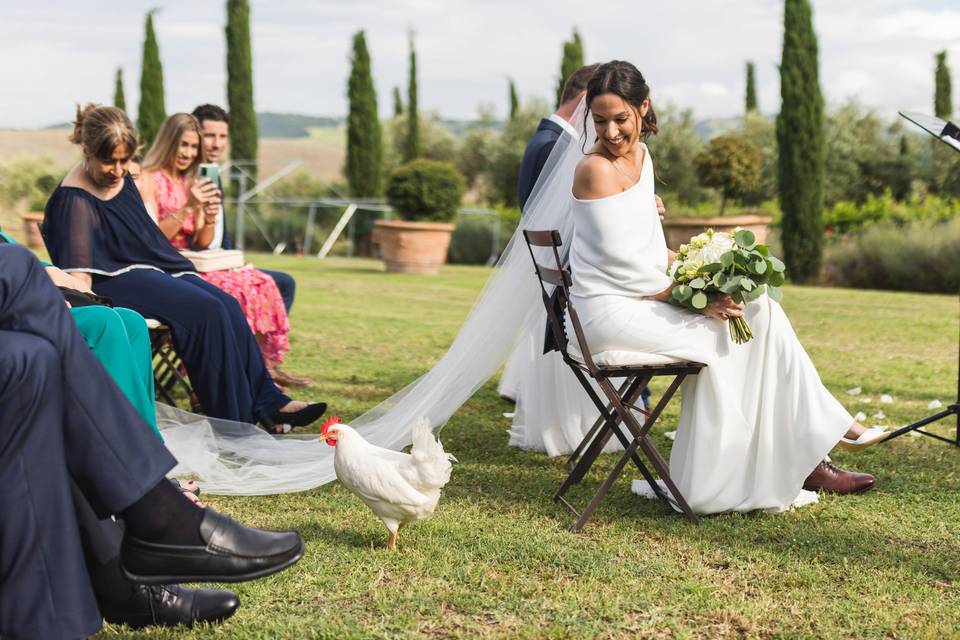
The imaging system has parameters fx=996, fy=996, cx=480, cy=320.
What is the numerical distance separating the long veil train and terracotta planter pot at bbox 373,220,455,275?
42.1ft

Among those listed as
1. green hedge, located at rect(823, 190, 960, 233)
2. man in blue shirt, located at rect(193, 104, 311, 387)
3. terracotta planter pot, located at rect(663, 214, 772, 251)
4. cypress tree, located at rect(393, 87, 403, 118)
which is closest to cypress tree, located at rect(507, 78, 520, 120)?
cypress tree, located at rect(393, 87, 403, 118)

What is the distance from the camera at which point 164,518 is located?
259cm

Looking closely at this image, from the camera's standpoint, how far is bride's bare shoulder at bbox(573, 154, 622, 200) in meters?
4.00

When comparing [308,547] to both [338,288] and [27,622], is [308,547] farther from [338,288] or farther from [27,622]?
[338,288]

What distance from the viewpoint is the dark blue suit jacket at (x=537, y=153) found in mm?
5289

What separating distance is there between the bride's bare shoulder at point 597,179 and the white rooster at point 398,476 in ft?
4.00

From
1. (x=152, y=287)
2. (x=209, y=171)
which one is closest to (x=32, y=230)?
(x=209, y=171)

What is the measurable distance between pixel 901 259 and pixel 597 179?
13.9 metres

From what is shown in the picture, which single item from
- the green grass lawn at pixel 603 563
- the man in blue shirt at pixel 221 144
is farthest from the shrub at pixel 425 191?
the green grass lawn at pixel 603 563

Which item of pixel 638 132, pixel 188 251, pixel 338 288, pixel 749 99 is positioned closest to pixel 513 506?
pixel 638 132

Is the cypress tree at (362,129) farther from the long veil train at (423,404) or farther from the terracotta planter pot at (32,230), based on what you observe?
the long veil train at (423,404)

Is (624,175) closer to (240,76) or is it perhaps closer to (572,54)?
(572,54)

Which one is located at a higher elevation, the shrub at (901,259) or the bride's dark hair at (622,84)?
the bride's dark hair at (622,84)

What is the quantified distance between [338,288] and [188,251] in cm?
844
